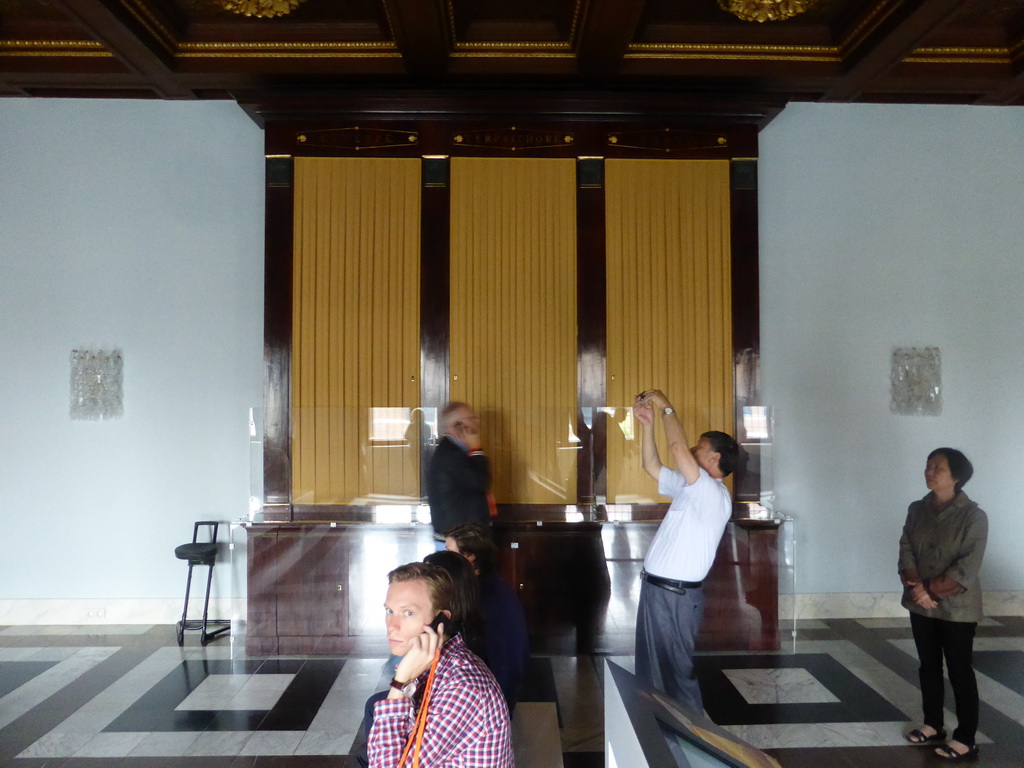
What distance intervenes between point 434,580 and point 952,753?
3185 millimetres

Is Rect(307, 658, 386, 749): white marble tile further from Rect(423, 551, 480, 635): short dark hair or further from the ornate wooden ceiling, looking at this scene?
the ornate wooden ceiling

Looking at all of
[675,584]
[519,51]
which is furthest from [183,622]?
[519,51]

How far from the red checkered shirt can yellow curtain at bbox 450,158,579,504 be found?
3798 mm

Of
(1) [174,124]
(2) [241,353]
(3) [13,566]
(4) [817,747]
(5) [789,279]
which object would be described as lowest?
(4) [817,747]

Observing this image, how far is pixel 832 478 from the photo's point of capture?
21.2 ft

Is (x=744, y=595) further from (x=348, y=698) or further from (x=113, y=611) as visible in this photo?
(x=113, y=611)

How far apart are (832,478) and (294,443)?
14.4ft

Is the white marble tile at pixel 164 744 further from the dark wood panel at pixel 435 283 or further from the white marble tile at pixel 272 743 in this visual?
the dark wood panel at pixel 435 283

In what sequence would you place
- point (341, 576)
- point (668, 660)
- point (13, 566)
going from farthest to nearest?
point (13, 566)
point (341, 576)
point (668, 660)

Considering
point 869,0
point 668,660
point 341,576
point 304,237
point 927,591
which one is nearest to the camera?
point 668,660

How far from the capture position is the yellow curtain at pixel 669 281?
233 inches

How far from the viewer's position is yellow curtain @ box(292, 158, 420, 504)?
5781 millimetres

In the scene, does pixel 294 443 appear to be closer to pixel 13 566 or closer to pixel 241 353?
pixel 241 353

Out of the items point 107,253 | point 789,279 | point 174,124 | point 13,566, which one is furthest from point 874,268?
point 13,566
